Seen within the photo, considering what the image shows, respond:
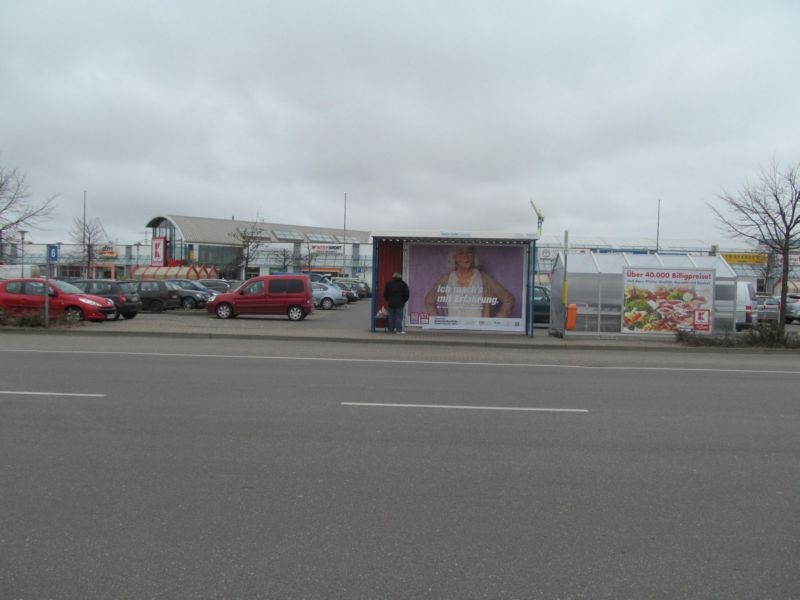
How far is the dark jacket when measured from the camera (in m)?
18.2

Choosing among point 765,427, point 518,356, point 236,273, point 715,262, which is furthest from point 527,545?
point 236,273

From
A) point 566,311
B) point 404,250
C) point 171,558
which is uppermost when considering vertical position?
point 404,250

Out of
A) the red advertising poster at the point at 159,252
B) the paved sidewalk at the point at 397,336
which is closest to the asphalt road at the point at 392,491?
the paved sidewalk at the point at 397,336

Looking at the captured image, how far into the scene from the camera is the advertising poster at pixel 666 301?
63.6 ft

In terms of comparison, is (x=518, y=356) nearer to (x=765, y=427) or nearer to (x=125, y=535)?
(x=765, y=427)

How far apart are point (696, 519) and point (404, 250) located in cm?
1533

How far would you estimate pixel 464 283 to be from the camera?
63.4ft

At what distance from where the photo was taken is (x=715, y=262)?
21.0 m

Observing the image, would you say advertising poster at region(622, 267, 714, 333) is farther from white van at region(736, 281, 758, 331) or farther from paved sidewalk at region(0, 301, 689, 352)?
white van at region(736, 281, 758, 331)

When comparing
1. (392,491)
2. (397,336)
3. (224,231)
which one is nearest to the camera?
(392,491)

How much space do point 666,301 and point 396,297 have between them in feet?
26.3

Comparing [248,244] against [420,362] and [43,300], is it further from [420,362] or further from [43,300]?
[420,362]

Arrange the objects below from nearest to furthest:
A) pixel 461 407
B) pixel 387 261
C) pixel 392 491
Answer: pixel 392 491
pixel 461 407
pixel 387 261

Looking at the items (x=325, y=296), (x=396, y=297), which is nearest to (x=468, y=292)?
(x=396, y=297)
